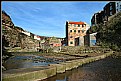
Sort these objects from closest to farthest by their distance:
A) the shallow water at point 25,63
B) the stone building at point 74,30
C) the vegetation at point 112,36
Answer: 1. the shallow water at point 25,63
2. the vegetation at point 112,36
3. the stone building at point 74,30

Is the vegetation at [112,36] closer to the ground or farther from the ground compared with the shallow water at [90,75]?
farther from the ground

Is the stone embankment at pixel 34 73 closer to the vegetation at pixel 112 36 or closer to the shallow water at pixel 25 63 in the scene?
the shallow water at pixel 25 63

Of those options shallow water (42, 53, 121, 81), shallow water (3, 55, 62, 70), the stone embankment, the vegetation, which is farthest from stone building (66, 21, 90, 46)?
the stone embankment

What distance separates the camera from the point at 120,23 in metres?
53.7

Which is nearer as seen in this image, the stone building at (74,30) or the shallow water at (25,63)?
the shallow water at (25,63)

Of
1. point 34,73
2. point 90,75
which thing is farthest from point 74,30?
point 34,73

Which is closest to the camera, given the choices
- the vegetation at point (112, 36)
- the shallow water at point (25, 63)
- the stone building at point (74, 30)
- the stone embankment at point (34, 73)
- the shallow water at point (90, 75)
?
the stone embankment at point (34, 73)

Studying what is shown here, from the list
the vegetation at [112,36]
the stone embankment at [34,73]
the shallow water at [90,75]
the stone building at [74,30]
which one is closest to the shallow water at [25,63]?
→ the stone embankment at [34,73]

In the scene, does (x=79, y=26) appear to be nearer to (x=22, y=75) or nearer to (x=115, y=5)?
(x=115, y=5)

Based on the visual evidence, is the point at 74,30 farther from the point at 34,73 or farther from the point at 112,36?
the point at 34,73

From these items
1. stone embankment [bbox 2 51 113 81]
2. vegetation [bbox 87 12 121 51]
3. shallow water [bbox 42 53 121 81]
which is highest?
vegetation [bbox 87 12 121 51]

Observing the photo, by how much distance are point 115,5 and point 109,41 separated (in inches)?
1006

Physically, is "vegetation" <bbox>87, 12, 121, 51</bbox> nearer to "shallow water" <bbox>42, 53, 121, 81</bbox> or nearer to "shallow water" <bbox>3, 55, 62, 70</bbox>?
"shallow water" <bbox>3, 55, 62, 70</bbox>

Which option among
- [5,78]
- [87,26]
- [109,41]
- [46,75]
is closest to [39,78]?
[46,75]
